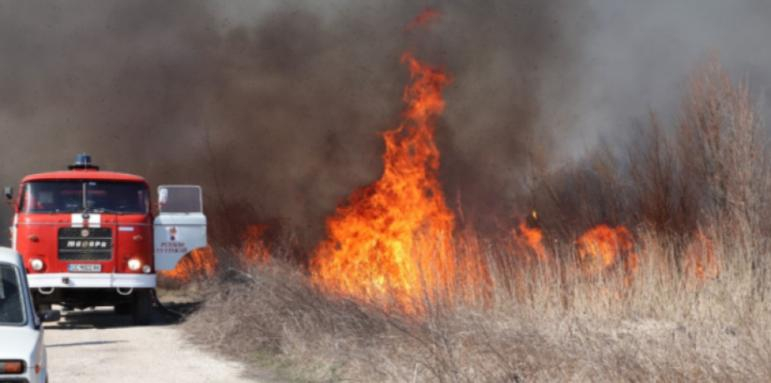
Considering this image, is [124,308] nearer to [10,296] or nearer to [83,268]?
[83,268]

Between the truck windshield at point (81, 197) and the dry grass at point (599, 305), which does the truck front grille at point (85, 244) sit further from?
the dry grass at point (599, 305)

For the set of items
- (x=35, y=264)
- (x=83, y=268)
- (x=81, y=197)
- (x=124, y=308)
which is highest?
(x=81, y=197)

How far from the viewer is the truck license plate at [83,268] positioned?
15781 mm

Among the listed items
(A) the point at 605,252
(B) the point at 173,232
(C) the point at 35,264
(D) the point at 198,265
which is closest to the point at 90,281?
(C) the point at 35,264

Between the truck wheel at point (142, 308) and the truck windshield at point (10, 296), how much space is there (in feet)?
28.0

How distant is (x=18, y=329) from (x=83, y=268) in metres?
8.54

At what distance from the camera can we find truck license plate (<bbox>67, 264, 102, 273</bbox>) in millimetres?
15781

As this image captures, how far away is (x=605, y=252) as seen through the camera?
40.8 ft

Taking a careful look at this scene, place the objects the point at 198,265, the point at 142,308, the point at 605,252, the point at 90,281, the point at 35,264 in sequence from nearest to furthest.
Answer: the point at 605,252 → the point at 35,264 → the point at 90,281 → the point at 142,308 → the point at 198,265

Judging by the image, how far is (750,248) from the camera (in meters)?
11.2

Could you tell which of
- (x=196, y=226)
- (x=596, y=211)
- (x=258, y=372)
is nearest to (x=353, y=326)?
(x=258, y=372)

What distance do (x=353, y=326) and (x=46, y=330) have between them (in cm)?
703

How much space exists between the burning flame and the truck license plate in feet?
6.79

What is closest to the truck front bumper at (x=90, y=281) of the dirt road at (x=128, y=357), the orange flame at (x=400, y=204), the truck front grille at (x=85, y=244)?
the truck front grille at (x=85, y=244)
